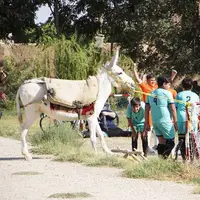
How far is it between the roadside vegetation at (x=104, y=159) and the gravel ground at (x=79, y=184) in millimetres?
274

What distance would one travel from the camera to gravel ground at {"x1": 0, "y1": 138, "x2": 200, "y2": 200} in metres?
10.4

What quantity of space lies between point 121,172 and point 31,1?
30.2 metres

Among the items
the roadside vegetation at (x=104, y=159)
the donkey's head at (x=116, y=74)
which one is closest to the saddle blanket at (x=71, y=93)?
the donkey's head at (x=116, y=74)

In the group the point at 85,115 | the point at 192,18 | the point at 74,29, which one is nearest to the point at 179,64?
the point at 192,18

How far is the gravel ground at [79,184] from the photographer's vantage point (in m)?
10.4

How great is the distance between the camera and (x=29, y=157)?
15320mm

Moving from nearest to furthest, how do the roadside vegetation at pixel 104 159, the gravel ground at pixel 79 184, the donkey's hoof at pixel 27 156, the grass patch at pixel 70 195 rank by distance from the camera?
the grass patch at pixel 70 195 < the gravel ground at pixel 79 184 < the roadside vegetation at pixel 104 159 < the donkey's hoof at pixel 27 156

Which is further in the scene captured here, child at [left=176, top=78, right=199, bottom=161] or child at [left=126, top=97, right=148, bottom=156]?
child at [left=126, top=97, right=148, bottom=156]

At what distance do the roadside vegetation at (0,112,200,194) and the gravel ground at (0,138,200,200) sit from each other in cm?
27

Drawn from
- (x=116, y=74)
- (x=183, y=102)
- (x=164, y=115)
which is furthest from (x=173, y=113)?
(x=116, y=74)

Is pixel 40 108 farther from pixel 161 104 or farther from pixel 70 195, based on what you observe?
pixel 70 195

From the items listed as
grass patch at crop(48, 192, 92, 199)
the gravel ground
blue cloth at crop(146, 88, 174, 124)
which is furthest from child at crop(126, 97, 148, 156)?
grass patch at crop(48, 192, 92, 199)

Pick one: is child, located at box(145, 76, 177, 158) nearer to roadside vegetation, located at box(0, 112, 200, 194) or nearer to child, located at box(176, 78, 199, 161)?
child, located at box(176, 78, 199, 161)

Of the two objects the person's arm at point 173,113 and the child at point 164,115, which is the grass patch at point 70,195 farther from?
the person's arm at point 173,113
